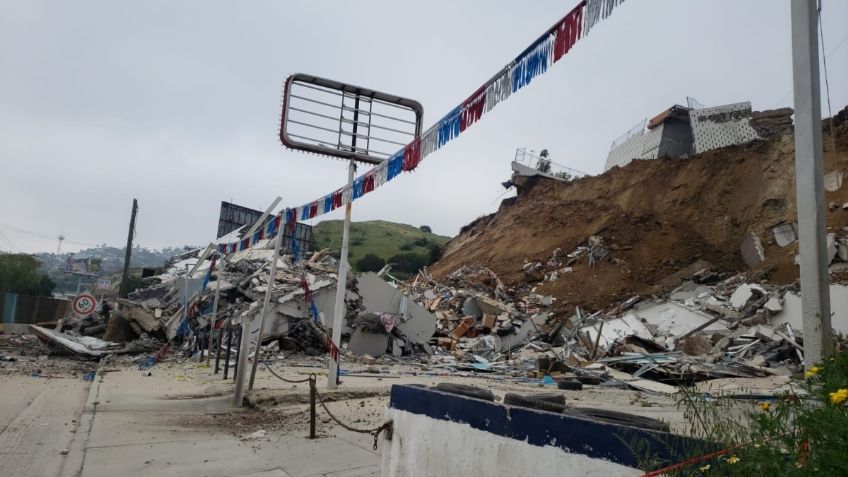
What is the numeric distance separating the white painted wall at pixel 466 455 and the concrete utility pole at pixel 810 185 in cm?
254

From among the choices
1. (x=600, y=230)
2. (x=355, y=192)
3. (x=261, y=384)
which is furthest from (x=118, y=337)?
(x=600, y=230)

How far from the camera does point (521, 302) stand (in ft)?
90.0

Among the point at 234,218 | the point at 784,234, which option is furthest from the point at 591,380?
the point at 234,218

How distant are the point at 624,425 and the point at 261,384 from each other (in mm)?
9326

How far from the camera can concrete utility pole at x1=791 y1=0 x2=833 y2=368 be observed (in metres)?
4.29

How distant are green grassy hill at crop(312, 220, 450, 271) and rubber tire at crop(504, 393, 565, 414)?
52.6 metres

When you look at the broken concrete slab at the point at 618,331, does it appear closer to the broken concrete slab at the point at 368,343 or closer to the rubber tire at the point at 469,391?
the broken concrete slab at the point at 368,343

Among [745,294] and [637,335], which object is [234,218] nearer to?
[637,335]

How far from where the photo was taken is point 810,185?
175 inches

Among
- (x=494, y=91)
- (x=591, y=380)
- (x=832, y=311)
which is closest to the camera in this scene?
(x=494, y=91)

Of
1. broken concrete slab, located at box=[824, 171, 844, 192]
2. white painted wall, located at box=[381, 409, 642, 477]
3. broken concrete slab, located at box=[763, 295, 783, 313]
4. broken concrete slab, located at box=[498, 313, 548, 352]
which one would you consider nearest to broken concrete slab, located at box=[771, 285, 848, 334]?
broken concrete slab, located at box=[763, 295, 783, 313]

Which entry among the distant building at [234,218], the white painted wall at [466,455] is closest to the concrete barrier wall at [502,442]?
the white painted wall at [466,455]

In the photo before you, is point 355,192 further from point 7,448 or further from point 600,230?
point 600,230

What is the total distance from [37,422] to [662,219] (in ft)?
101
